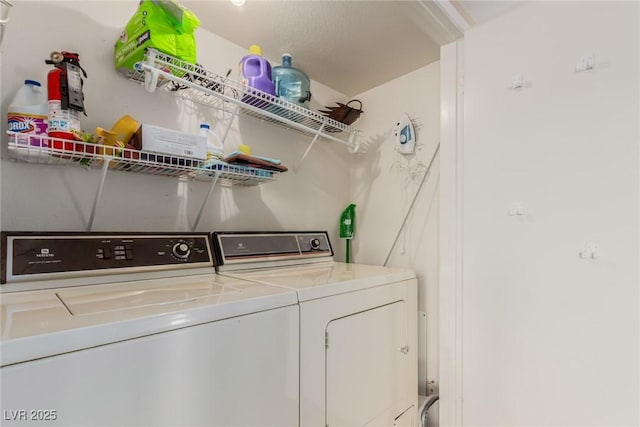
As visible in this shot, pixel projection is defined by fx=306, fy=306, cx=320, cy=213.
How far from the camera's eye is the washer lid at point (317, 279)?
1188 mm

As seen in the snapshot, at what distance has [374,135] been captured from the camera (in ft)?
7.93

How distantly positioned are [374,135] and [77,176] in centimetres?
190

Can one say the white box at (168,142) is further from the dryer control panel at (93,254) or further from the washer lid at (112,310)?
the washer lid at (112,310)

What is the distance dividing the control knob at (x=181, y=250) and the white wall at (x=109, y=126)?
0.25m

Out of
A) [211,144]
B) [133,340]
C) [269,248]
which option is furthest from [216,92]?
[133,340]

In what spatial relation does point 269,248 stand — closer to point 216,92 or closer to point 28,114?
point 216,92

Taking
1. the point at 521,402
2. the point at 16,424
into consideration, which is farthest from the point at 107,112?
the point at 521,402

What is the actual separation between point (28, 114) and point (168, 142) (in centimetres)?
46

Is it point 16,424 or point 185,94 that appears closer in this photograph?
point 16,424

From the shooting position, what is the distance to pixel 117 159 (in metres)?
1.20

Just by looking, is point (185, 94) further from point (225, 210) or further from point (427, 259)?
point (427, 259)

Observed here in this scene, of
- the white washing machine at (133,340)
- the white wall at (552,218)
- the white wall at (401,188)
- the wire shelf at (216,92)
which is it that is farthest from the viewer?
the white wall at (401,188)

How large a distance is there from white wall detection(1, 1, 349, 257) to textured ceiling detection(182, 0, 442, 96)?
0.19 m

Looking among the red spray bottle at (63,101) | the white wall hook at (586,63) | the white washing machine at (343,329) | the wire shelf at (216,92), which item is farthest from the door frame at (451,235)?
the red spray bottle at (63,101)
